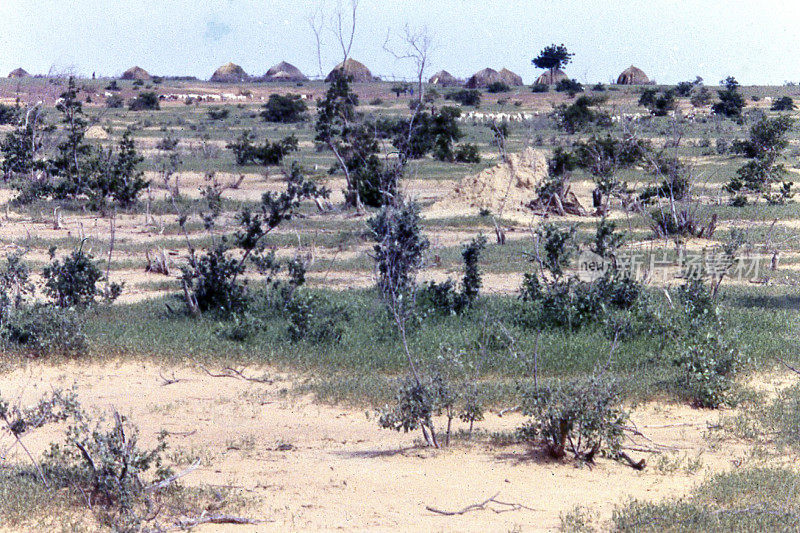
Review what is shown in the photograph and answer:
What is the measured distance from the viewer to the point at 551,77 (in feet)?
230

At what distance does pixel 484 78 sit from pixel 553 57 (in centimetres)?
957

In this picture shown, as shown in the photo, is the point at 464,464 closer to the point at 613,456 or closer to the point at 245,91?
the point at 613,456

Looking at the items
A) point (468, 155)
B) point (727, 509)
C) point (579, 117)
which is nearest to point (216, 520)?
point (727, 509)

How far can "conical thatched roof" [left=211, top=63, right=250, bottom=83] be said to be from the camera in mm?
86581

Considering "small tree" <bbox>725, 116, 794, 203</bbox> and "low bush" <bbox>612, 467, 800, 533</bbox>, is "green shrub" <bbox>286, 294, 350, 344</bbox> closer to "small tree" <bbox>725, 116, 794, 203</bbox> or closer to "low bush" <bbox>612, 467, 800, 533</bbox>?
"low bush" <bbox>612, 467, 800, 533</bbox>

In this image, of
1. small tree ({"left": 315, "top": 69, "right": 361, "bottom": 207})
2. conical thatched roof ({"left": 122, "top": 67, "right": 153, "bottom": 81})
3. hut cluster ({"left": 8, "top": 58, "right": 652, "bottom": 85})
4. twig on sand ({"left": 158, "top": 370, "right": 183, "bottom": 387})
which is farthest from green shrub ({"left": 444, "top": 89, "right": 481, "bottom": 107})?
twig on sand ({"left": 158, "top": 370, "right": 183, "bottom": 387})

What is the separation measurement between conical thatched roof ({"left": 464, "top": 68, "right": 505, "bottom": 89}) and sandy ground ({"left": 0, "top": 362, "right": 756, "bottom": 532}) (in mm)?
67145

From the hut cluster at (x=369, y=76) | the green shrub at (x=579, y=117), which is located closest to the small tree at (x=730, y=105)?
the green shrub at (x=579, y=117)

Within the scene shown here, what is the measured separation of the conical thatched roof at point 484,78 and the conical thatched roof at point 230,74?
25.2m

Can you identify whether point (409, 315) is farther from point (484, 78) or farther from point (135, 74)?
point (135, 74)

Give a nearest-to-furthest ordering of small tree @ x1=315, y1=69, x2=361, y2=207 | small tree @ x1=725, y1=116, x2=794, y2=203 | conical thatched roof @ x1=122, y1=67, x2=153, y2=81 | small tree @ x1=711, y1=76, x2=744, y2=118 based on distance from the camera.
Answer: small tree @ x1=725, y1=116, x2=794, y2=203 → small tree @ x1=315, y1=69, x2=361, y2=207 → small tree @ x1=711, y1=76, x2=744, y2=118 → conical thatched roof @ x1=122, y1=67, x2=153, y2=81

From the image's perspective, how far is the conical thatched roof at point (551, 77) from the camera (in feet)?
229

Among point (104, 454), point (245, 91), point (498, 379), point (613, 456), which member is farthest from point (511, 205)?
point (245, 91)

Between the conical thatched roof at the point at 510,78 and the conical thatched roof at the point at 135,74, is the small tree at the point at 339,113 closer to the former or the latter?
the conical thatched roof at the point at 510,78
